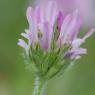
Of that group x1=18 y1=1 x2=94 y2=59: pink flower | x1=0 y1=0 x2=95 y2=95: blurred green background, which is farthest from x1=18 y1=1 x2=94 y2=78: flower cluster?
x1=0 y1=0 x2=95 y2=95: blurred green background

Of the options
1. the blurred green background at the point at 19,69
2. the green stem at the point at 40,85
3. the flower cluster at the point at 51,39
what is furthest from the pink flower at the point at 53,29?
the blurred green background at the point at 19,69

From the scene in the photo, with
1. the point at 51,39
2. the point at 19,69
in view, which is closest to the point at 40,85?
the point at 51,39

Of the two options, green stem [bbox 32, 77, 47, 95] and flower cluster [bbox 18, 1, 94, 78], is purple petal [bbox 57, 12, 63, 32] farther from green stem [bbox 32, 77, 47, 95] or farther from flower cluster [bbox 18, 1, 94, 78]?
green stem [bbox 32, 77, 47, 95]

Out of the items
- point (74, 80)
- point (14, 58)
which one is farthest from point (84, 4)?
point (14, 58)

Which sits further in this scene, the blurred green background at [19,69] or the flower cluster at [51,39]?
the blurred green background at [19,69]

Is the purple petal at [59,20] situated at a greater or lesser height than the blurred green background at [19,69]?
lesser

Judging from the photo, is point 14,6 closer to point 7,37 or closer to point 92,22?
point 7,37

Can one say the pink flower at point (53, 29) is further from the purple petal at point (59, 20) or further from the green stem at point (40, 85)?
the green stem at point (40, 85)
